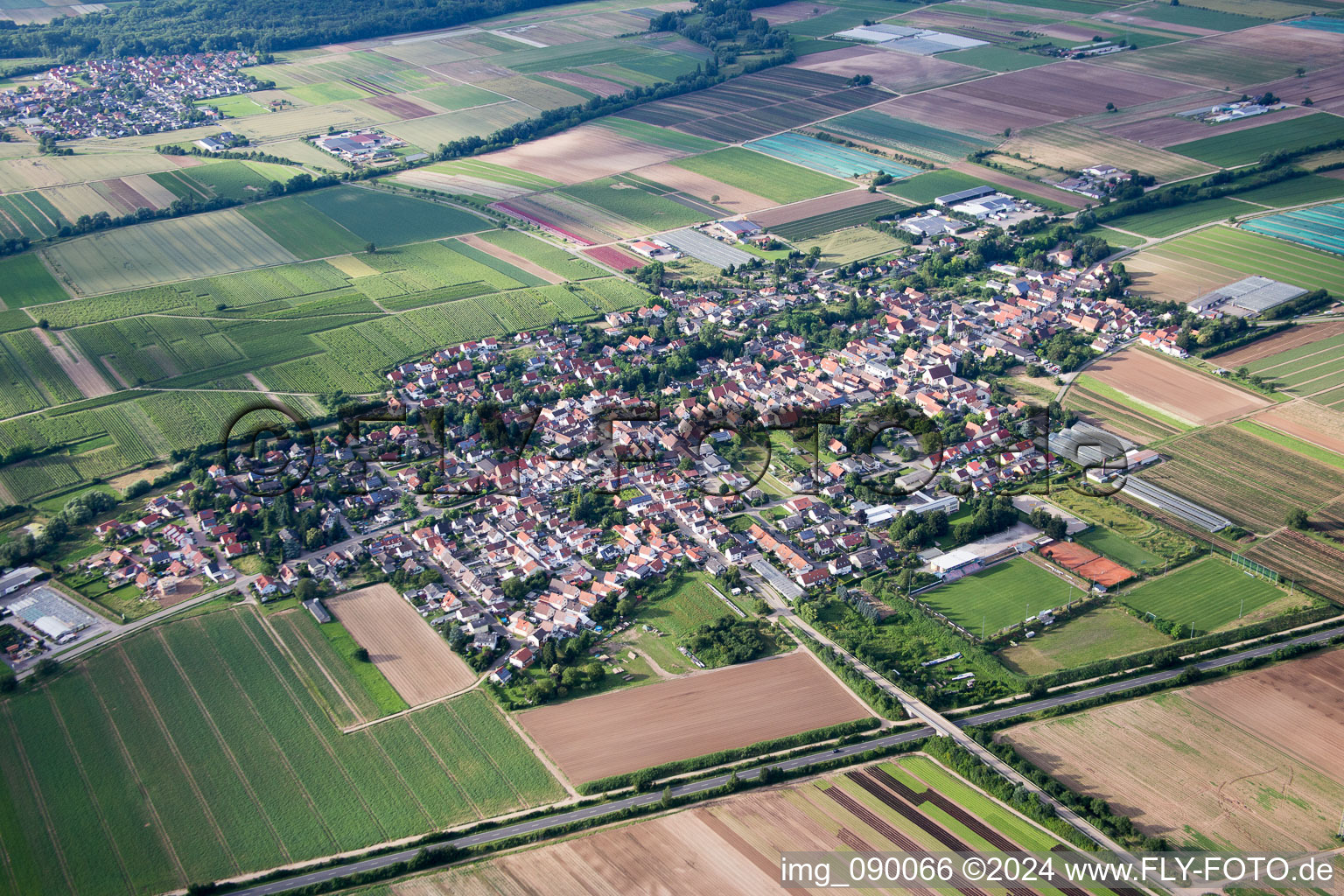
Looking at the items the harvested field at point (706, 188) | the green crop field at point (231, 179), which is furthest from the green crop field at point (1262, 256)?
the green crop field at point (231, 179)

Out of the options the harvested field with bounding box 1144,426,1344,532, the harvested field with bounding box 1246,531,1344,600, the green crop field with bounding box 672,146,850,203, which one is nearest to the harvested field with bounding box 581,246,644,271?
the green crop field with bounding box 672,146,850,203

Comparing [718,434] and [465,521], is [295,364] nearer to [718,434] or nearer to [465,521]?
[465,521]

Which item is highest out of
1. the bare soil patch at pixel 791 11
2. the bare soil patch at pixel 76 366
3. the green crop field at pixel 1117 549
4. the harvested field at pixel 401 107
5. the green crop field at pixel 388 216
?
the bare soil patch at pixel 791 11

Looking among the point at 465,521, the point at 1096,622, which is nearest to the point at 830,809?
the point at 1096,622

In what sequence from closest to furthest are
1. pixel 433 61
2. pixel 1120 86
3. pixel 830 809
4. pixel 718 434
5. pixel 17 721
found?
pixel 830 809 < pixel 17 721 < pixel 718 434 < pixel 1120 86 < pixel 433 61

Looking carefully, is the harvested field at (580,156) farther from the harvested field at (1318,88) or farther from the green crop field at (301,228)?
the harvested field at (1318,88)

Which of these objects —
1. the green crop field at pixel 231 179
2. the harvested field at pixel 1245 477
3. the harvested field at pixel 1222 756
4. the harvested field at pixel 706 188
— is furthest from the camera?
the green crop field at pixel 231 179
